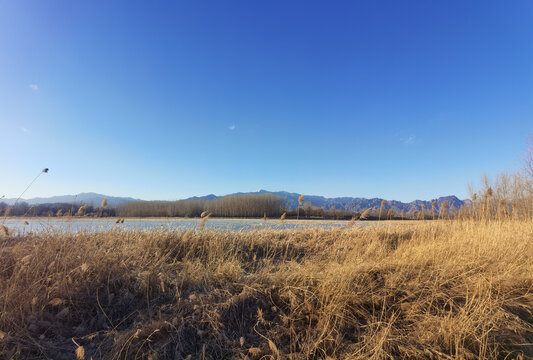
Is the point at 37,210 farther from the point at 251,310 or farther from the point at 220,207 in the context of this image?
the point at 220,207

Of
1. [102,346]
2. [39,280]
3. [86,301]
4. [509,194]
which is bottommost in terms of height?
[102,346]

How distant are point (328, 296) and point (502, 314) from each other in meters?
2.28

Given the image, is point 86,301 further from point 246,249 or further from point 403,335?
point 246,249

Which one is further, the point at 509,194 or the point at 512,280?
the point at 509,194

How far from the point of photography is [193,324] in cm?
298

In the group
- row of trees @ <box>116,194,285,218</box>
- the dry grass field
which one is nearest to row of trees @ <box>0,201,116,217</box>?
the dry grass field

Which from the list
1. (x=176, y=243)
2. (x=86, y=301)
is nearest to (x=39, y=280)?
(x=86, y=301)

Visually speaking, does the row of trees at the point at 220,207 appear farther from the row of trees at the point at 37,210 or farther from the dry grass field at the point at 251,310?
the dry grass field at the point at 251,310

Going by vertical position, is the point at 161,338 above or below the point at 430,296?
below

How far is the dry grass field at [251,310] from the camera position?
2.66m

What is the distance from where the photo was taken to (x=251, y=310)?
3.29 m

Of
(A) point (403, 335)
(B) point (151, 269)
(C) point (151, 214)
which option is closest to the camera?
(A) point (403, 335)

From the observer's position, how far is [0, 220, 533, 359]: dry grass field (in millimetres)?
2662

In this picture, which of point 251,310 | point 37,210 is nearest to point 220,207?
point 37,210
